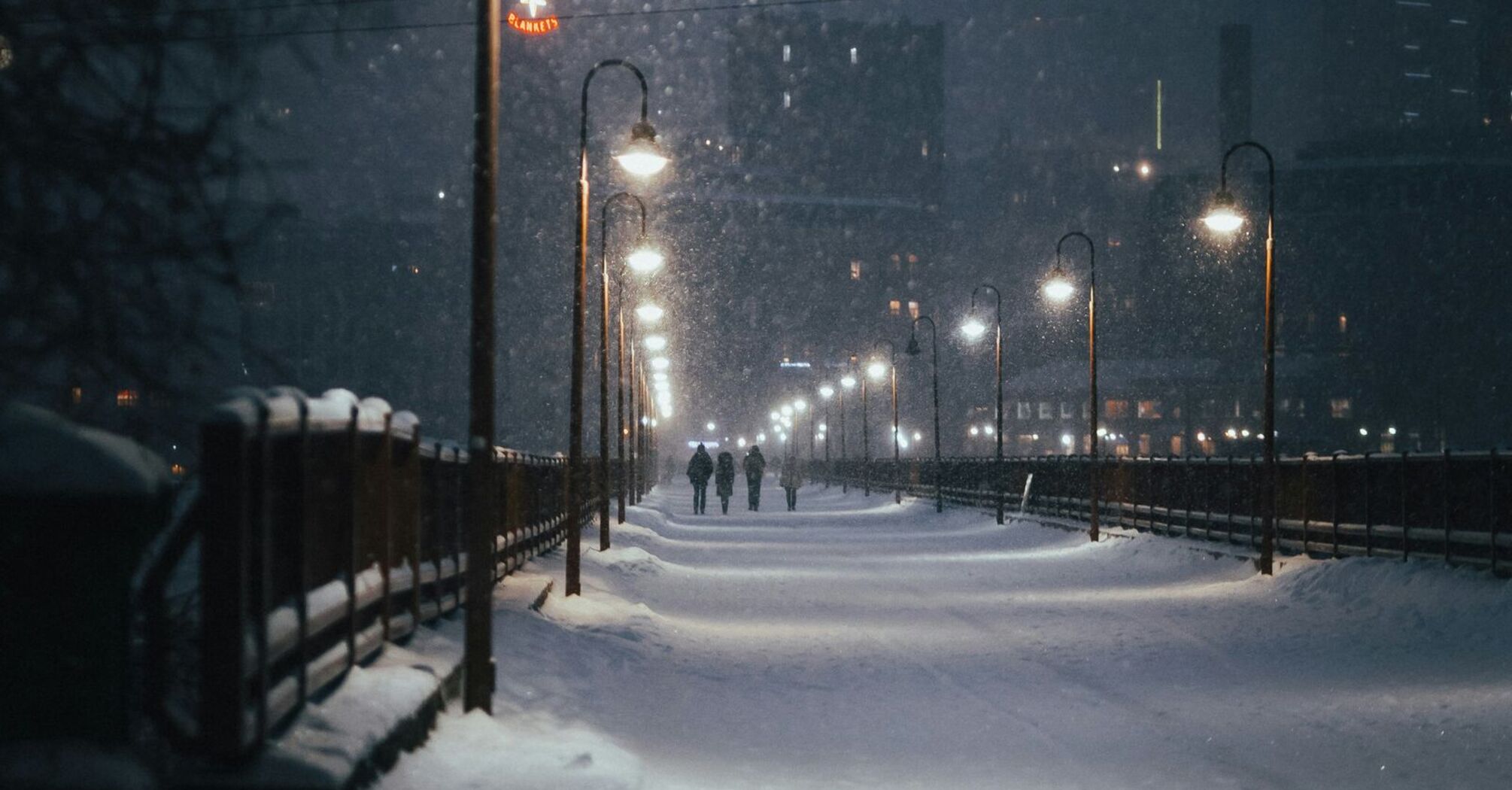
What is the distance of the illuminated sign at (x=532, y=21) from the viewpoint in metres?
52.7

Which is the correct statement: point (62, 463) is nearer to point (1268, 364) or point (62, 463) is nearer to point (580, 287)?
point (580, 287)

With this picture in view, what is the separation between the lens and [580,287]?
22172 millimetres

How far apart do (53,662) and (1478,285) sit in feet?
489

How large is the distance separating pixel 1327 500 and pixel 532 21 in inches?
1529

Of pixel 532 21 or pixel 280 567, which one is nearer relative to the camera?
pixel 280 567

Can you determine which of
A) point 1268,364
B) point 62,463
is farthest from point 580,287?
point 62,463

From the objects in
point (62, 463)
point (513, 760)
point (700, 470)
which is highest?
point (62, 463)

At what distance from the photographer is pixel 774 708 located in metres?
13.0

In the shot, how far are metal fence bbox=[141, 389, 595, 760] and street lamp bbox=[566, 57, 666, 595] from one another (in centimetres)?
726

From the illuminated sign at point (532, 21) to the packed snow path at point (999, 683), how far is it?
29.5 meters

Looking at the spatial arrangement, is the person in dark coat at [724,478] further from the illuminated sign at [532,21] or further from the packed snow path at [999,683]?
the packed snow path at [999,683]

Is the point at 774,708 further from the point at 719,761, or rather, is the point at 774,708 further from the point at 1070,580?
the point at 1070,580

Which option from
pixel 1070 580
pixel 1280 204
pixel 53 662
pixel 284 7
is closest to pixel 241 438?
pixel 53 662

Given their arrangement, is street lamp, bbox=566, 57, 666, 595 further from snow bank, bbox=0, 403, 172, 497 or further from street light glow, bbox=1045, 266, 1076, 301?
street light glow, bbox=1045, 266, 1076, 301
